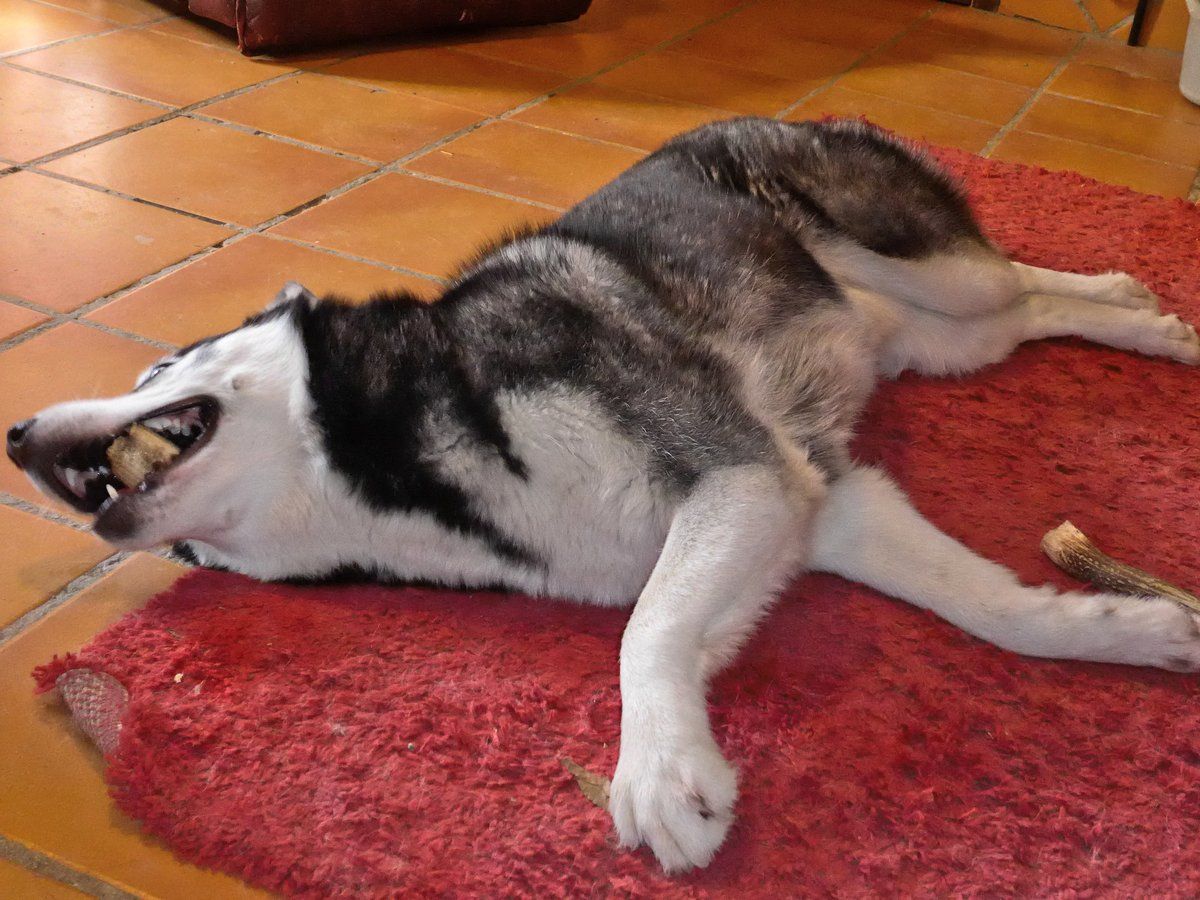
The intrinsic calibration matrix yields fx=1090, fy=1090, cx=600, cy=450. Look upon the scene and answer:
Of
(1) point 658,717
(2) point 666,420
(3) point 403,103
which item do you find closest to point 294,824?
(1) point 658,717

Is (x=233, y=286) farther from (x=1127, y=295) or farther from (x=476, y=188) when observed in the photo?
(x=1127, y=295)

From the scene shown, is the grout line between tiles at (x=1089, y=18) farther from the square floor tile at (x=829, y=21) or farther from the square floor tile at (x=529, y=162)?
the square floor tile at (x=529, y=162)

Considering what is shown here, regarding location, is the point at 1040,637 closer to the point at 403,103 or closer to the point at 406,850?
the point at 406,850

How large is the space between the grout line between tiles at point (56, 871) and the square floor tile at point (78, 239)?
172 centimetres

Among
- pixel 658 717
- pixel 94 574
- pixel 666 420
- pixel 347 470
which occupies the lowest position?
pixel 94 574

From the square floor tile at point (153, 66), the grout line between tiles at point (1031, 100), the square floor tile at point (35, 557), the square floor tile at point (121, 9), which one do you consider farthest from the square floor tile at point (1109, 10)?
the square floor tile at point (35, 557)

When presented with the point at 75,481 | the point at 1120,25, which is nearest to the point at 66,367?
the point at 75,481

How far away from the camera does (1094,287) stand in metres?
3.04

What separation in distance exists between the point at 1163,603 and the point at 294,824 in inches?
59.4

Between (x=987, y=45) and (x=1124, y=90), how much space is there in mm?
855

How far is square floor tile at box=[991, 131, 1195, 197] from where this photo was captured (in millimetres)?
4293

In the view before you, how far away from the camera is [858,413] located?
8.44 ft

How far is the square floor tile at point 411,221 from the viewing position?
10.8ft

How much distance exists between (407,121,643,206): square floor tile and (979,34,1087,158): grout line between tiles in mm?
1573
